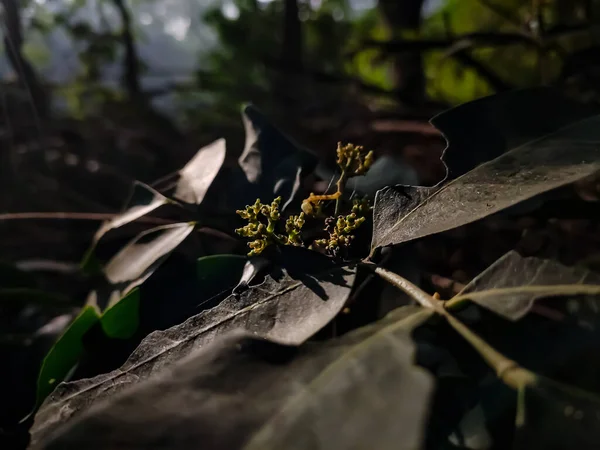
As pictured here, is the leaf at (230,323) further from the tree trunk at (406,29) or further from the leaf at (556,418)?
the tree trunk at (406,29)

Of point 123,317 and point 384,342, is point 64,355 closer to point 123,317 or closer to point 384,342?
point 123,317

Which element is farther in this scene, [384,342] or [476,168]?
[476,168]

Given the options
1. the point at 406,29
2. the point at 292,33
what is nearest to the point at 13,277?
the point at 406,29

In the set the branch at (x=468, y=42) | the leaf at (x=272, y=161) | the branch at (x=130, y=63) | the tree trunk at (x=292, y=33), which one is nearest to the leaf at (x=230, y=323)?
the leaf at (x=272, y=161)

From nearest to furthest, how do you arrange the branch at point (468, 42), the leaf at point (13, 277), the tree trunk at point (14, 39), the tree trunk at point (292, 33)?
the leaf at point (13, 277) < the branch at point (468, 42) < the tree trunk at point (14, 39) < the tree trunk at point (292, 33)

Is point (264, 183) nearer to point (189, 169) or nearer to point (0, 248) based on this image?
point (189, 169)

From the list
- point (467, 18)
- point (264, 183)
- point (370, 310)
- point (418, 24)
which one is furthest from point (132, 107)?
point (370, 310)
